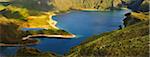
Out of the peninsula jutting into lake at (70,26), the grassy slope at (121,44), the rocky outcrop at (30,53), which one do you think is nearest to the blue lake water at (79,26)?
the peninsula jutting into lake at (70,26)

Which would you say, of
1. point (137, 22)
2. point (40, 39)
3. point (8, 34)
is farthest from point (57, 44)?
point (137, 22)

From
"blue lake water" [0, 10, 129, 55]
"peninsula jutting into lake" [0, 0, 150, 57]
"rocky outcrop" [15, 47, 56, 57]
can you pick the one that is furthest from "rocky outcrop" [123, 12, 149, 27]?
"rocky outcrop" [15, 47, 56, 57]

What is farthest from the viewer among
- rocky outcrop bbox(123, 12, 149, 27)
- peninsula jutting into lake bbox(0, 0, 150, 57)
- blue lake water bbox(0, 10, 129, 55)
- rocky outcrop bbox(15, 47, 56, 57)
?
rocky outcrop bbox(123, 12, 149, 27)

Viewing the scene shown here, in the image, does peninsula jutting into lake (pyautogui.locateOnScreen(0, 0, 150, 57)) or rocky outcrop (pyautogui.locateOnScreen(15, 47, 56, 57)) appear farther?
rocky outcrop (pyautogui.locateOnScreen(15, 47, 56, 57))

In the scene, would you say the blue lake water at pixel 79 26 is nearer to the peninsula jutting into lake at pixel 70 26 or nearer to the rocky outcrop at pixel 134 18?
the peninsula jutting into lake at pixel 70 26

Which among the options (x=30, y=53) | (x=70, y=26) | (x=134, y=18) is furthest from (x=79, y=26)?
(x=30, y=53)

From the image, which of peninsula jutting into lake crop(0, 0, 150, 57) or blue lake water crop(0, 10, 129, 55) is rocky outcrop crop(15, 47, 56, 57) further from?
blue lake water crop(0, 10, 129, 55)

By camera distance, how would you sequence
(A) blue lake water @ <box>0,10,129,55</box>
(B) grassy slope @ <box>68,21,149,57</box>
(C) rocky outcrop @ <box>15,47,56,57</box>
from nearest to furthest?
1. (B) grassy slope @ <box>68,21,149,57</box>
2. (C) rocky outcrop @ <box>15,47,56,57</box>
3. (A) blue lake water @ <box>0,10,129,55</box>
